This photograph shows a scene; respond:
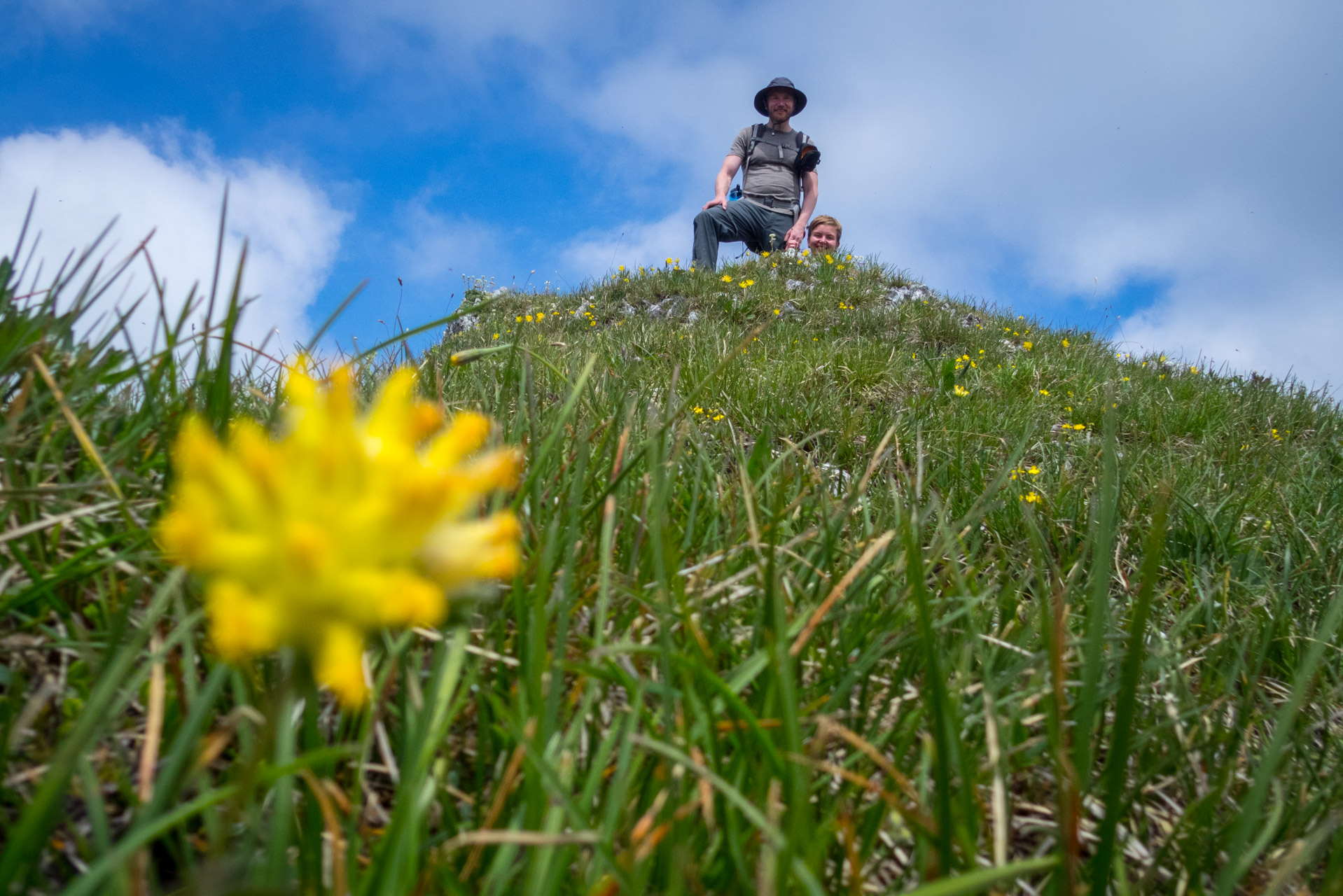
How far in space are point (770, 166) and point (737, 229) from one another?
1341mm

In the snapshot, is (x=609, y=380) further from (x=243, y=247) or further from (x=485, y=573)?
(x=485, y=573)

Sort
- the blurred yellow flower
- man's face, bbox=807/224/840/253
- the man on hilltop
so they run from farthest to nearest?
man's face, bbox=807/224/840/253, the man on hilltop, the blurred yellow flower

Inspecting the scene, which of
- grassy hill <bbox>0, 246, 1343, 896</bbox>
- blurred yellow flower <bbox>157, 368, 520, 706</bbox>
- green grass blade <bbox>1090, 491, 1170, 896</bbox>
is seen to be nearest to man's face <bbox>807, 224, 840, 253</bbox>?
grassy hill <bbox>0, 246, 1343, 896</bbox>

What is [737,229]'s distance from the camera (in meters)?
11.6

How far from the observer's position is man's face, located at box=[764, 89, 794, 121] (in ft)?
39.1

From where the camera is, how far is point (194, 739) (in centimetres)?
71

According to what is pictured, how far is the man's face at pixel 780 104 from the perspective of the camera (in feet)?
39.1

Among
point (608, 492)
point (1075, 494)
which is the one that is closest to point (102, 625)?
point (608, 492)

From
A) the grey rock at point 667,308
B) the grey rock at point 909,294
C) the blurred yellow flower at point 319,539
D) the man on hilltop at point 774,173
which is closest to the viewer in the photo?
the blurred yellow flower at point 319,539

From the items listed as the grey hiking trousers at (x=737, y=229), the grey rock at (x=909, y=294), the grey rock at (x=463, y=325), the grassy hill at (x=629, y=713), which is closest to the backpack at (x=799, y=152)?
the grey hiking trousers at (x=737, y=229)

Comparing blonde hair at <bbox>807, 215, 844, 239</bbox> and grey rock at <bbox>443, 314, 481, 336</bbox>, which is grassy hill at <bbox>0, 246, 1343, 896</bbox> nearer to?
grey rock at <bbox>443, 314, 481, 336</bbox>

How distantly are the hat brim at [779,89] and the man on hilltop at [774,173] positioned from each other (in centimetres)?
1

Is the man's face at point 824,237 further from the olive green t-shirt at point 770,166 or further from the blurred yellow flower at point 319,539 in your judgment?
the blurred yellow flower at point 319,539

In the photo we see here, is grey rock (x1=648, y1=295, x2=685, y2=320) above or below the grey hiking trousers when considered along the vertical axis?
below
